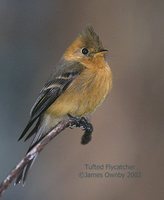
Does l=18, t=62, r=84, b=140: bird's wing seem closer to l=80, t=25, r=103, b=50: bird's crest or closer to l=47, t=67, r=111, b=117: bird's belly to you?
l=47, t=67, r=111, b=117: bird's belly

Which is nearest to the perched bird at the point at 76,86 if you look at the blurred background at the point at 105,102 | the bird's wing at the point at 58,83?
the bird's wing at the point at 58,83

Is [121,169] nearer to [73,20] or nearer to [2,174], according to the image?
[2,174]

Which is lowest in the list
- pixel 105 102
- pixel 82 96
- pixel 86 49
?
pixel 82 96

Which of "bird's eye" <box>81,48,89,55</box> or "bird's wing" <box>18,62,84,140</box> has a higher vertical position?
"bird's eye" <box>81,48,89,55</box>

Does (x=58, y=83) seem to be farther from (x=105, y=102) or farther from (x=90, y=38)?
(x=105, y=102)

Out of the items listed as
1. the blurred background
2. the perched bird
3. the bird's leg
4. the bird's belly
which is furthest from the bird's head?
the blurred background

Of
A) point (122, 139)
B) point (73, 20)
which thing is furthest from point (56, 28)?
point (122, 139)

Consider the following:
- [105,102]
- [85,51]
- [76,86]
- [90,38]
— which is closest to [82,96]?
[76,86]
